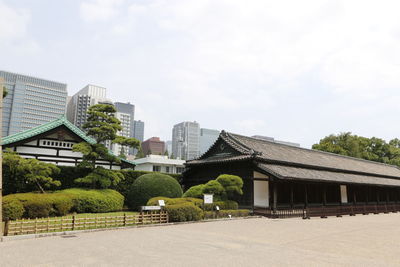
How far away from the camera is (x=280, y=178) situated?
20.7 meters

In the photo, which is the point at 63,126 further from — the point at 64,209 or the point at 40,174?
the point at 64,209

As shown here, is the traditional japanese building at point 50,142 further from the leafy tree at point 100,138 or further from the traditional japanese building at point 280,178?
the traditional japanese building at point 280,178

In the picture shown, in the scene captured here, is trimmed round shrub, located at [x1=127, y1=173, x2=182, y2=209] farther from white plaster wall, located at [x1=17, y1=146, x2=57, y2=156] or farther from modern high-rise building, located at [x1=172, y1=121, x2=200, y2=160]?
modern high-rise building, located at [x1=172, y1=121, x2=200, y2=160]

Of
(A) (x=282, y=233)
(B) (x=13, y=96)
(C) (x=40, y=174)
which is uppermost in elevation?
(B) (x=13, y=96)

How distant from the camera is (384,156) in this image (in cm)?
6412

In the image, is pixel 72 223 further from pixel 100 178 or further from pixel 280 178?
pixel 280 178

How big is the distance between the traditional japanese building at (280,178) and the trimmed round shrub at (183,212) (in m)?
6.35

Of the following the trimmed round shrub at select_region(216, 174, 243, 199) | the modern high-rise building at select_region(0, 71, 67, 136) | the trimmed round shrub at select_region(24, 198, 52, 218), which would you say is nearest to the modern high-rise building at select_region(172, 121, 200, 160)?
the modern high-rise building at select_region(0, 71, 67, 136)

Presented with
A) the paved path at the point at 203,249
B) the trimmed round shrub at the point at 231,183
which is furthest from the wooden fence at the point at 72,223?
the trimmed round shrub at the point at 231,183

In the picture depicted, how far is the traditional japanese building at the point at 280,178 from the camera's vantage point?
73.9 ft

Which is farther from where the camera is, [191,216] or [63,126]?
[63,126]

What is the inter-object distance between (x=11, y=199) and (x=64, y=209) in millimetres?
3372

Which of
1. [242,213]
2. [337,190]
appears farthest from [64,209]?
[337,190]

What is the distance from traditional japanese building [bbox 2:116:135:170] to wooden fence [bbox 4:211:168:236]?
991cm
